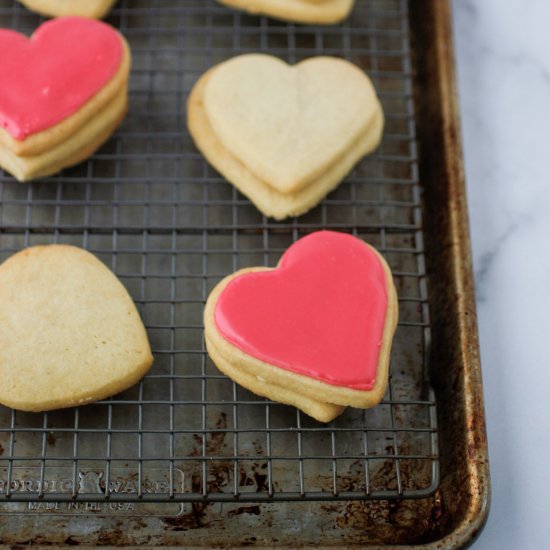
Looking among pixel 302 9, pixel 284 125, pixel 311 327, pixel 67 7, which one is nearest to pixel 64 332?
pixel 311 327

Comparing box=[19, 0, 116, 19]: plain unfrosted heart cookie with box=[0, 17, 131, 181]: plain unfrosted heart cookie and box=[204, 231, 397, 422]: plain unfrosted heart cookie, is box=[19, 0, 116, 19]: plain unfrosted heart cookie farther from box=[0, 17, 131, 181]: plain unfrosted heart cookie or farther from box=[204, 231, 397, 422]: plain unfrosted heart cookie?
box=[204, 231, 397, 422]: plain unfrosted heart cookie

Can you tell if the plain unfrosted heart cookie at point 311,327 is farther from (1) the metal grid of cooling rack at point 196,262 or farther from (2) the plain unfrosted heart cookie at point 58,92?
(2) the plain unfrosted heart cookie at point 58,92

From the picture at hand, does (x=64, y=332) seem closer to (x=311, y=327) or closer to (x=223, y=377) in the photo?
(x=223, y=377)

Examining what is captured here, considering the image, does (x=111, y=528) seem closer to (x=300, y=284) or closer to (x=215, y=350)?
(x=215, y=350)

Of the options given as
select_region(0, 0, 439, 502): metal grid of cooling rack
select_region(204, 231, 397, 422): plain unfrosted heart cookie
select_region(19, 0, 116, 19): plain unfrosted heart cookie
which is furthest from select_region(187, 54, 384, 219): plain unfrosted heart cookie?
select_region(19, 0, 116, 19): plain unfrosted heart cookie

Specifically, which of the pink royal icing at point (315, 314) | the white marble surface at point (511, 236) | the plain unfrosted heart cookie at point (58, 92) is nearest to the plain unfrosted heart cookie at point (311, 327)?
the pink royal icing at point (315, 314)

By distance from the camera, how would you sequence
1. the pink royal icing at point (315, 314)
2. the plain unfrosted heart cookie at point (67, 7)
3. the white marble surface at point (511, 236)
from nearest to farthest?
the pink royal icing at point (315, 314)
the white marble surface at point (511, 236)
the plain unfrosted heart cookie at point (67, 7)

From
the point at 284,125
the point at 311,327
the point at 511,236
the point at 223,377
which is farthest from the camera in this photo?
the point at 511,236
